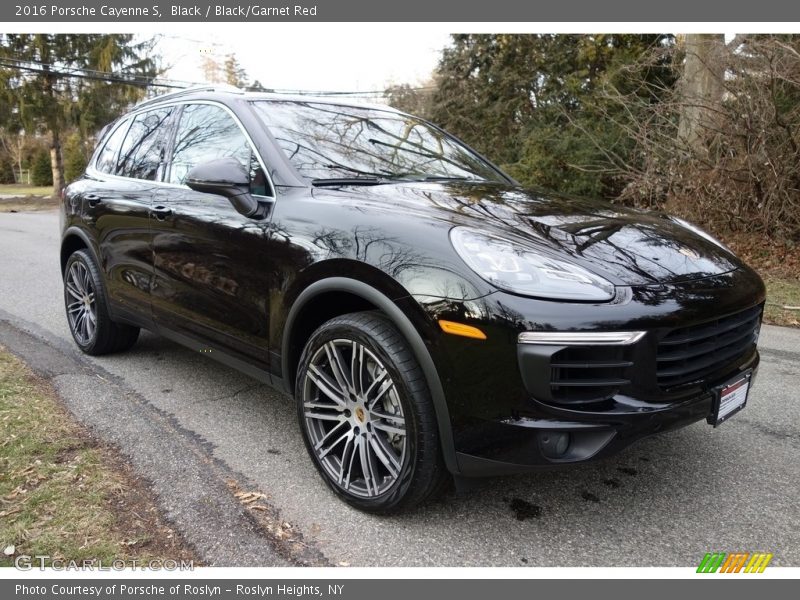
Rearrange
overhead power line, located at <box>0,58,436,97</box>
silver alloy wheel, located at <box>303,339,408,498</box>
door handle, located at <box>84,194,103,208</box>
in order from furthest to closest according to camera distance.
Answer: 1. overhead power line, located at <box>0,58,436,97</box>
2. door handle, located at <box>84,194,103,208</box>
3. silver alloy wheel, located at <box>303,339,408,498</box>

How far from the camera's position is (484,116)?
674 inches

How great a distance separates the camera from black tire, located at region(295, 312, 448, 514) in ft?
7.60

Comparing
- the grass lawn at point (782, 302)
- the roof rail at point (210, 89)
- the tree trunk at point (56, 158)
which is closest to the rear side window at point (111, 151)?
the roof rail at point (210, 89)

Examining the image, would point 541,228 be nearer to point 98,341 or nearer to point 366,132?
point 366,132

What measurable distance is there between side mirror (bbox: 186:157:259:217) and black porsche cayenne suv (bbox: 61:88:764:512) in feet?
0.04

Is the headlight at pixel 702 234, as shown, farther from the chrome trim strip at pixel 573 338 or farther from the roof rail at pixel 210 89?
the roof rail at pixel 210 89

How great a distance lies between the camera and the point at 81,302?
15.6 ft

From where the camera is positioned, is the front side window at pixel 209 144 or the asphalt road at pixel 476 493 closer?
the asphalt road at pixel 476 493

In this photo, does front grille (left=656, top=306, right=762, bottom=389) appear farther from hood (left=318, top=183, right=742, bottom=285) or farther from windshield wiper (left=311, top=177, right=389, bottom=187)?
windshield wiper (left=311, top=177, right=389, bottom=187)

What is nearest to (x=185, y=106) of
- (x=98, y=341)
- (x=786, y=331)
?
(x=98, y=341)

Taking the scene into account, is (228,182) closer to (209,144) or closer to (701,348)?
(209,144)

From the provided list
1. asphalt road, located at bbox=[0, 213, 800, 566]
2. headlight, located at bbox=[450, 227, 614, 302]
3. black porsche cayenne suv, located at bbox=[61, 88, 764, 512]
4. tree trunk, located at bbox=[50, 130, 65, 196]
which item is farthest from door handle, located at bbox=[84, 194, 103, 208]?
tree trunk, located at bbox=[50, 130, 65, 196]

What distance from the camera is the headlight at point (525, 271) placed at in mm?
2145

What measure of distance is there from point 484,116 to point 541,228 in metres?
15.4
